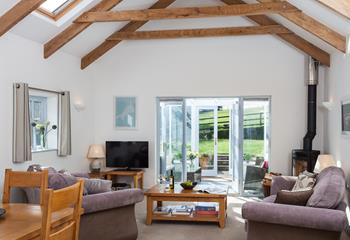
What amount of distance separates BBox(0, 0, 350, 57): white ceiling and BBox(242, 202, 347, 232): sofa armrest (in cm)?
252

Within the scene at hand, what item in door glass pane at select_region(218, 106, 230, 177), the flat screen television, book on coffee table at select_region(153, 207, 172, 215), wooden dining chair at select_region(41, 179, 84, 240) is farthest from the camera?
door glass pane at select_region(218, 106, 230, 177)

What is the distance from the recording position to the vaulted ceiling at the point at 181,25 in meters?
5.04

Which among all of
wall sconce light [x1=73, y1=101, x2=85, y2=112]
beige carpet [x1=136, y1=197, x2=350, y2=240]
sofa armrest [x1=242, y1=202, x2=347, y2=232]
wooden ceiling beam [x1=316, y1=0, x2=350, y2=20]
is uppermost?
wooden ceiling beam [x1=316, y1=0, x2=350, y2=20]

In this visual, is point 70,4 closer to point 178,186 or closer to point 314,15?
point 178,186

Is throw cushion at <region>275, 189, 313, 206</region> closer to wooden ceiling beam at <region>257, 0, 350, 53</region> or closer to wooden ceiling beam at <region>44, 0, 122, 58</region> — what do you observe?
wooden ceiling beam at <region>257, 0, 350, 53</region>

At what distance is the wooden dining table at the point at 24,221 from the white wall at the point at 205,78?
4.98m

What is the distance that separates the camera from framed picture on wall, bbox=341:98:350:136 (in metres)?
4.95

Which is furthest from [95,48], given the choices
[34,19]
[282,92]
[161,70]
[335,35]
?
[335,35]

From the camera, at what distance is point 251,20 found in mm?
7078

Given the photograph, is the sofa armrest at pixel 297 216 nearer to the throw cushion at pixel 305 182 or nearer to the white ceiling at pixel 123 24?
the throw cushion at pixel 305 182

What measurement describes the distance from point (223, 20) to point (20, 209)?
5679mm

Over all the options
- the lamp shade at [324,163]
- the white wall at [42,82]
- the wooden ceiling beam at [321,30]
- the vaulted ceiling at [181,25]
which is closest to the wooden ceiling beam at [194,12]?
the vaulted ceiling at [181,25]

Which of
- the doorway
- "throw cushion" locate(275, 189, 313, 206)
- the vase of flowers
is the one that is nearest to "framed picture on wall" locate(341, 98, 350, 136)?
"throw cushion" locate(275, 189, 313, 206)

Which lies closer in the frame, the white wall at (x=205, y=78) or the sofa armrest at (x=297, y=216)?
the sofa armrest at (x=297, y=216)
